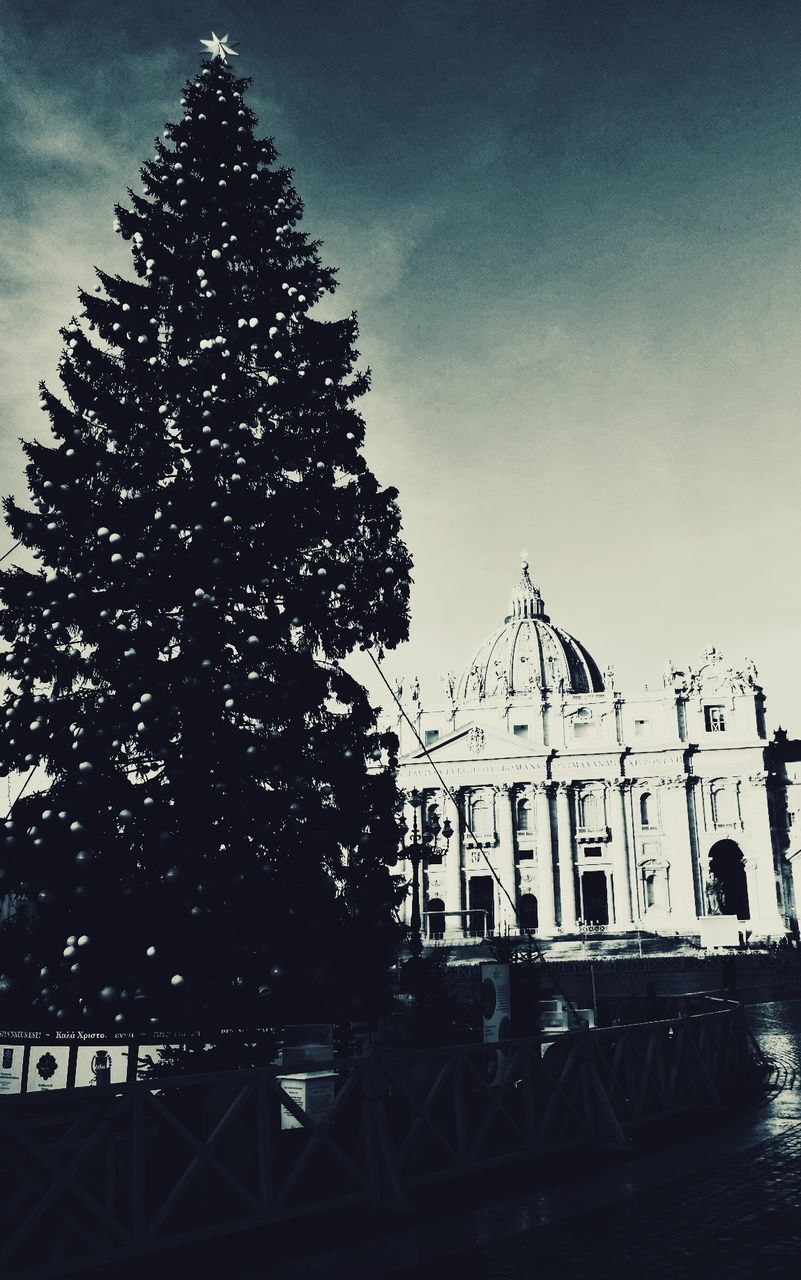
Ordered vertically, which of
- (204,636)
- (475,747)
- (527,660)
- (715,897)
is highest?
(527,660)

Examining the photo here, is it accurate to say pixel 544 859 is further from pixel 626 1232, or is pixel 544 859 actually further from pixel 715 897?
→ pixel 626 1232

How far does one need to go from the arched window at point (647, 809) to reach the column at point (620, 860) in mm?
1332

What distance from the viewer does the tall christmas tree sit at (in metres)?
9.90

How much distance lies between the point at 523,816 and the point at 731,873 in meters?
16.0

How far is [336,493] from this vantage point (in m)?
12.5

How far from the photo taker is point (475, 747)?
2950 inches

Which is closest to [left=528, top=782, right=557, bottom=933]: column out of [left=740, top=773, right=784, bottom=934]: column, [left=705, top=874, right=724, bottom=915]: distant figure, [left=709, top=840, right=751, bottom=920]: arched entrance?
[left=705, top=874, right=724, bottom=915]: distant figure

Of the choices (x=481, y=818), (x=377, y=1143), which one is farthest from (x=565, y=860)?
(x=377, y=1143)

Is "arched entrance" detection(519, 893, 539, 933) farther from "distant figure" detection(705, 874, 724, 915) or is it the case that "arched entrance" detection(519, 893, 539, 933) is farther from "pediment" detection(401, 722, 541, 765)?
"distant figure" detection(705, 874, 724, 915)

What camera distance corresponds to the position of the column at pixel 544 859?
229 ft

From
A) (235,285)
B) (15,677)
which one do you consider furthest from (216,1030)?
(235,285)

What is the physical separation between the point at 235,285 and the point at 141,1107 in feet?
32.5

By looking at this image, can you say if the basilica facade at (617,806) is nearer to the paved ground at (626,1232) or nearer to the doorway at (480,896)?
the doorway at (480,896)

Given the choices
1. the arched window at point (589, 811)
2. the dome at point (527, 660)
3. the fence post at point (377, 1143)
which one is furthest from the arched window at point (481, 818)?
the fence post at point (377, 1143)
